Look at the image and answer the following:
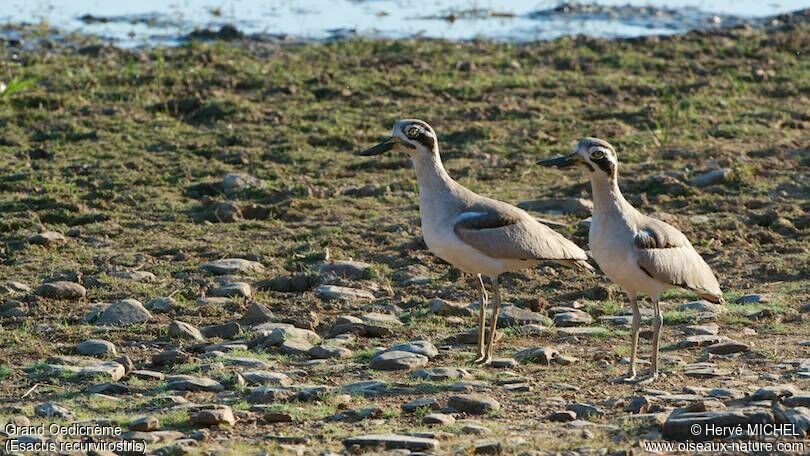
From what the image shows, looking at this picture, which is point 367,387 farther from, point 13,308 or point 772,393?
point 13,308

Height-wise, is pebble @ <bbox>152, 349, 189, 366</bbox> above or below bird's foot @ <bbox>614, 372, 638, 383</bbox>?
below

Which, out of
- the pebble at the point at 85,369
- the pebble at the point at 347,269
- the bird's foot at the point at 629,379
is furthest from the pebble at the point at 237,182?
the bird's foot at the point at 629,379

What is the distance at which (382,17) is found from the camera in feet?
71.8

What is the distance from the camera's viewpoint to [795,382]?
780cm

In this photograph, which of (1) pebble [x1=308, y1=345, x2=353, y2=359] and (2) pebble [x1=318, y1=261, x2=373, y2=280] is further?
(2) pebble [x1=318, y1=261, x2=373, y2=280]

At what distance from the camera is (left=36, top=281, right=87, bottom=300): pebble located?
31.8 feet

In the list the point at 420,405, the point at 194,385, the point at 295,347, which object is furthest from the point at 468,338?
the point at 194,385

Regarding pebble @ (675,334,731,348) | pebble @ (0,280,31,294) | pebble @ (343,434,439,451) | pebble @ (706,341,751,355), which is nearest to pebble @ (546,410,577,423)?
pebble @ (343,434,439,451)

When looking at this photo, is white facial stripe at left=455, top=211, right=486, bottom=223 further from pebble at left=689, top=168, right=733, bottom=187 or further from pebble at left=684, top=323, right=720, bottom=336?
pebble at left=689, top=168, right=733, bottom=187

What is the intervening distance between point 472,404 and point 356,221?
14.9 ft

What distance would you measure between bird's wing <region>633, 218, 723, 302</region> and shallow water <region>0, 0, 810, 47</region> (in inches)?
458

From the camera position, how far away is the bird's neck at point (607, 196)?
320 inches

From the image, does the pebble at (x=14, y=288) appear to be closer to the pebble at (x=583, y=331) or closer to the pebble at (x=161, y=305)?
the pebble at (x=161, y=305)

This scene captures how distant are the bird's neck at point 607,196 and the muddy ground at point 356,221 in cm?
89
